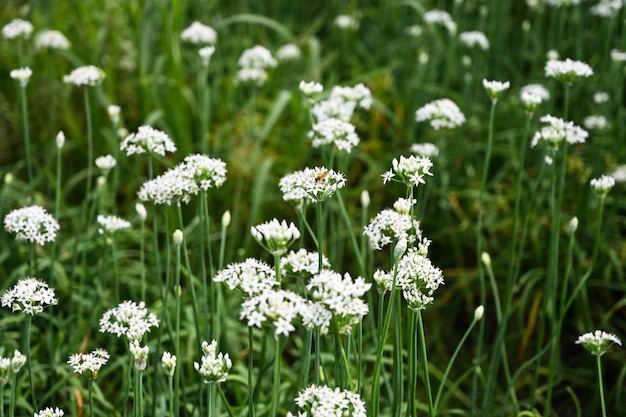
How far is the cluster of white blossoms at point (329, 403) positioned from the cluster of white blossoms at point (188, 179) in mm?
728

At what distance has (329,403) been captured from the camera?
1.55 m

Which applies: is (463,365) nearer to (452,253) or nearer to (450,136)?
(452,253)

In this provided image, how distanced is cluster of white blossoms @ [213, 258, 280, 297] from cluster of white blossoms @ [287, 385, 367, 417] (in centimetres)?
25

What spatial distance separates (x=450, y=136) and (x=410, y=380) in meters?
2.60

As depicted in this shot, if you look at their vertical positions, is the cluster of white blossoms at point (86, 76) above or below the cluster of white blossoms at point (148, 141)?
above

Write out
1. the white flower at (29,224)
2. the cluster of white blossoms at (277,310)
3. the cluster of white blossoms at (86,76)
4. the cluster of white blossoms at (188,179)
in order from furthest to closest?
1. the cluster of white blossoms at (86,76)
2. the white flower at (29,224)
3. the cluster of white blossoms at (188,179)
4. the cluster of white blossoms at (277,310)

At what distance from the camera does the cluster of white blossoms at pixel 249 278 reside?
1.64m

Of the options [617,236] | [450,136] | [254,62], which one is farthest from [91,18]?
[617,236]

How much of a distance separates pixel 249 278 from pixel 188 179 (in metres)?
0.53

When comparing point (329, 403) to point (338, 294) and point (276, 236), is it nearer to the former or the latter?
point (338, 294)

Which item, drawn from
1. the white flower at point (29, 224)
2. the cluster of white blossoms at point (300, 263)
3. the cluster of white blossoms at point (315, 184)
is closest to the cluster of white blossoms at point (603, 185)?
the cluster of white blossoms at point (315, 184)

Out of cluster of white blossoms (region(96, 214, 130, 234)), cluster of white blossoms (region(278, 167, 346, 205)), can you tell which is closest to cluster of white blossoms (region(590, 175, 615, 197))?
cluster of white blossoms (region(278, 167, 346, 205))

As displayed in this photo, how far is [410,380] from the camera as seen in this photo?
6.25ft

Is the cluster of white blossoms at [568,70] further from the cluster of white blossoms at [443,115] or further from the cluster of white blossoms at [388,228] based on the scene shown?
the cluster of white blossoms at [388,228]
